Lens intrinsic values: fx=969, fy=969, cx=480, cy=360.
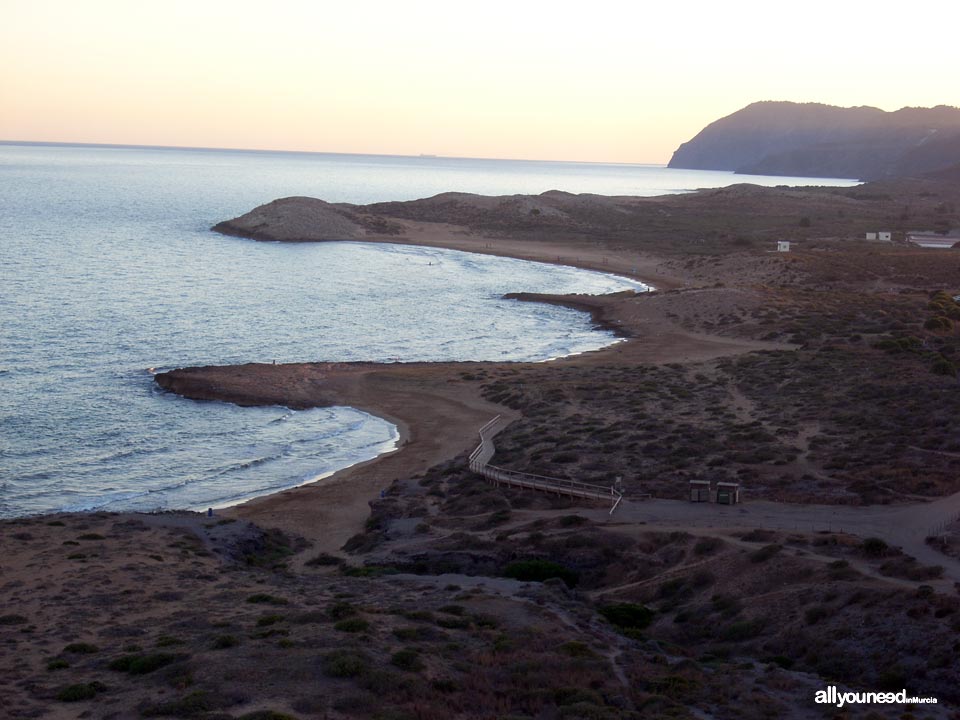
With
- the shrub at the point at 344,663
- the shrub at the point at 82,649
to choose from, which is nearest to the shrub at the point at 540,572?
the shrub at the point at 344,663

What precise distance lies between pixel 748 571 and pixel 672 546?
3211 millimetres

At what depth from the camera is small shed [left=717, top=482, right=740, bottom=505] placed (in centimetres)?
3397

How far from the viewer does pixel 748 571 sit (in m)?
26.8

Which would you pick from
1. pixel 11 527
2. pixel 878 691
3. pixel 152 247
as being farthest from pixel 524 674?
pixel 152 247

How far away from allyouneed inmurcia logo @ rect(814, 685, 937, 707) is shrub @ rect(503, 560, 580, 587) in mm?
10118

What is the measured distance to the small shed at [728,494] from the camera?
111 feet

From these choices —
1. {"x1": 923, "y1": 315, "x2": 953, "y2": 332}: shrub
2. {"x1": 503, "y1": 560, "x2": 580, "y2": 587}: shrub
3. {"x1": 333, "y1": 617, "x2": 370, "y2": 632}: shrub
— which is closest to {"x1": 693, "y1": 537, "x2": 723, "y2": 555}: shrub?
{"x1": 503, "y1": 560, "x2": 580, "y2": 587}: shrub

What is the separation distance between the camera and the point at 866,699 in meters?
19.3

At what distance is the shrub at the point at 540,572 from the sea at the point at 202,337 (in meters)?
15.5

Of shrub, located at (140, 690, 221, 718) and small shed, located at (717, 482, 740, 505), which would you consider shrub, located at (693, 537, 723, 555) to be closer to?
small shed, located at (717, 482, 740, 505)

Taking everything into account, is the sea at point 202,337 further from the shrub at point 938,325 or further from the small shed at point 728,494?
the shrub at point 938,325

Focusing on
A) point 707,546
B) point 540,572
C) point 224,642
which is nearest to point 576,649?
point 540,572

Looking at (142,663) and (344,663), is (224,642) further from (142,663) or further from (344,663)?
(344,663)

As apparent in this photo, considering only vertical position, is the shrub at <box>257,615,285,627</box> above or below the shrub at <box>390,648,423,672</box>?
below
